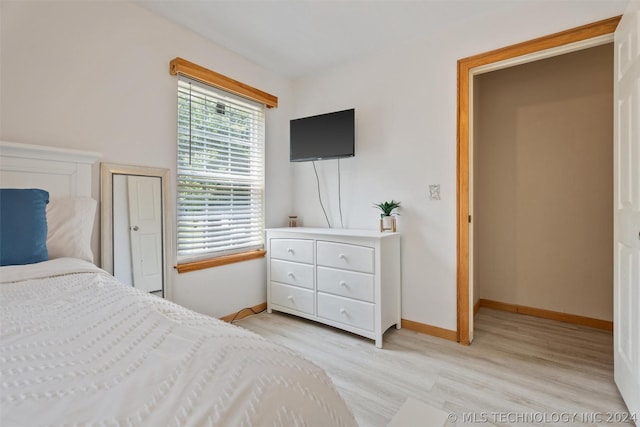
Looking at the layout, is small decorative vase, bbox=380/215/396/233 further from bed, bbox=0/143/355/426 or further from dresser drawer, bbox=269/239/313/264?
bed, bbox=0/143/355/426

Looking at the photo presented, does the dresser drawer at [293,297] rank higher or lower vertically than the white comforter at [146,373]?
lower

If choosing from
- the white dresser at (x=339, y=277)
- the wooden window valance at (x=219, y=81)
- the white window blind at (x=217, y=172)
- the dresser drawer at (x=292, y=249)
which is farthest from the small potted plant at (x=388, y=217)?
the wooden window valance at (x=219, y=81)

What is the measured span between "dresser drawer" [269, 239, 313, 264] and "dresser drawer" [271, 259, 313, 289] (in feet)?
0.16

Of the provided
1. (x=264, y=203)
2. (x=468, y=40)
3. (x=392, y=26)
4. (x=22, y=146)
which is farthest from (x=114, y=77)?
(x=468, y=40)

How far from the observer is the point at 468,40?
7.63ft

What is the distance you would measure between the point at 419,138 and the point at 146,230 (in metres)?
2.24

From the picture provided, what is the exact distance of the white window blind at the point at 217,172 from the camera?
2.44 meters

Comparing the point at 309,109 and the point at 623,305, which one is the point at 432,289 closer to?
the point at 623,305

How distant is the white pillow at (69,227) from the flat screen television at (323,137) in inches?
69.8

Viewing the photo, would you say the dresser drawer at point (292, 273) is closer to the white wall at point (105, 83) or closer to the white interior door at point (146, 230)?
the white wall at point (105, 83)

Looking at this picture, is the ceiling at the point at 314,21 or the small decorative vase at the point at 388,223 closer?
the ceiling at the point at 314,21

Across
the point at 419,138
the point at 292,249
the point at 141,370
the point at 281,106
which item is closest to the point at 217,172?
the point at 292,249

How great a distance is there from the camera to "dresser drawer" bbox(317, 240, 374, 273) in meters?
2.34

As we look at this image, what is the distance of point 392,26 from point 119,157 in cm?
225
